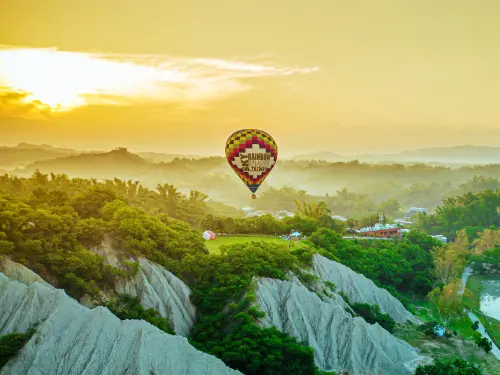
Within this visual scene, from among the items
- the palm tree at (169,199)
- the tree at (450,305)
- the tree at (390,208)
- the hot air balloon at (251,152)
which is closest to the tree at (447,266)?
the tree at (450,305)

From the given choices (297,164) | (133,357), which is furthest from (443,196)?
(133,357)

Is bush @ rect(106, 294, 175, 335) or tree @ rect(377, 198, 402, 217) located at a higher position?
bush @ rect(106, 294, 175, 335)

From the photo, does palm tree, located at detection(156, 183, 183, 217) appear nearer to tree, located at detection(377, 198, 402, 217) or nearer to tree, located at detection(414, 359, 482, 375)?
tree, located at detection(414, 359, 482, 375)

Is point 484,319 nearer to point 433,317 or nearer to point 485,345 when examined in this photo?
point 433,317

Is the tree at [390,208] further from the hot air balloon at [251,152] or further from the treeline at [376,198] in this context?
the hot air balloon at [251,152]

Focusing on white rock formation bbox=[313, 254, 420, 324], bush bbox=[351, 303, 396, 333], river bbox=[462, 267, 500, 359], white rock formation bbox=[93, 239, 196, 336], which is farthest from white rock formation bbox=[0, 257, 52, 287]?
river bbox=[462, 267, 500, 359]

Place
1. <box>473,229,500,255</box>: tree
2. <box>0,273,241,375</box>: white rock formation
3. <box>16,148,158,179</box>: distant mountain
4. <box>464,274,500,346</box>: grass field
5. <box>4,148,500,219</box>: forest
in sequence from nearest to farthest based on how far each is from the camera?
<box>0,273,241,375</box>: white rock formation
<box>464,274,500,346</box>: grass field
<box>473,229,500,255</box>: tree
<box>4,148,500,219</box>: forest
<box>16,148,158,179</box>: distant mountain
